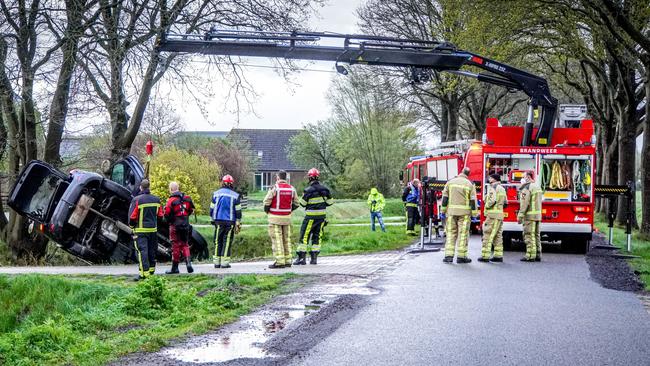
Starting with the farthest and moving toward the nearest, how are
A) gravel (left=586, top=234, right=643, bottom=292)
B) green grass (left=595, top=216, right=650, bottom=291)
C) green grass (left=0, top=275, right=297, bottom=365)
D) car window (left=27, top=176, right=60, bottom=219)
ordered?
car window (left=27, top=176, right=60, bottom=219) < green grass (left=595, top=216, right=650, bottom=291) < gravel (left=586, top=234, right=643, bottom=292) < green grass (left=0, top=275, right=297, bottom=365)

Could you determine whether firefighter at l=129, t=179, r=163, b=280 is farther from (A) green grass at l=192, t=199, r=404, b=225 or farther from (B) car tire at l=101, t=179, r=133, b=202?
(A) green grass at l=192, t=199, r=404, b=225

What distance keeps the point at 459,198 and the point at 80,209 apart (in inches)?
309

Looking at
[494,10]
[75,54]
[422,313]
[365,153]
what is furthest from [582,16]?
[365,153]

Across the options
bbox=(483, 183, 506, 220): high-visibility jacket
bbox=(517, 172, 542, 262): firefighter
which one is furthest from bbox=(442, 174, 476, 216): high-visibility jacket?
bbox=(517, 172, 542, 262): firefighter

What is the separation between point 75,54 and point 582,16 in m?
14.1

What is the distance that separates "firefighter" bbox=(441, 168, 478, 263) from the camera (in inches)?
592

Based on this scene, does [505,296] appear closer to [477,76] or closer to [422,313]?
[422,313]

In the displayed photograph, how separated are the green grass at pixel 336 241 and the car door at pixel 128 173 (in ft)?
13.4

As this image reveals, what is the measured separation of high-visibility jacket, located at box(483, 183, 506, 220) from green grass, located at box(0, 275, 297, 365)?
482 centimetres

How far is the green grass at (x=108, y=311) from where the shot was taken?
7375 mm

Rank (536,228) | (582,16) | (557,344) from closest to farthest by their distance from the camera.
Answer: (557,344) < (536,228) < (582,16)

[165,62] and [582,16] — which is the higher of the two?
[582,16]

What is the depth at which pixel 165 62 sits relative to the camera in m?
19.0

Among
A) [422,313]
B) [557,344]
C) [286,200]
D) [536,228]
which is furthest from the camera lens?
[536,228]
